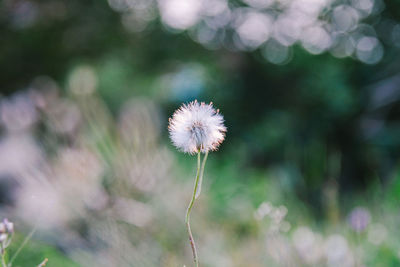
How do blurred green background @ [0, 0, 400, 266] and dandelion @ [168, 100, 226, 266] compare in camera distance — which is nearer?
dandelion @ [168, 100, 226, 266]

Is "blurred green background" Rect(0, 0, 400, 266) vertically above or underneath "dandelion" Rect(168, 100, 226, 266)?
above

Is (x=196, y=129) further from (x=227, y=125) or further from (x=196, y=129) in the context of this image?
(x=227, y=125)

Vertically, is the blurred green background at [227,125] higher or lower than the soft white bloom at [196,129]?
higher

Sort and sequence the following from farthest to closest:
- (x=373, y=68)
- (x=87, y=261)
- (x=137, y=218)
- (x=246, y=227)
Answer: (x=373, y=68) < (x=246, y=227) < (x=137, y=218) < (x=87, y=261)

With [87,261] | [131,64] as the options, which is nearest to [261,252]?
[87,261]

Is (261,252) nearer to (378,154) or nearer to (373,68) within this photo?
(378,154)

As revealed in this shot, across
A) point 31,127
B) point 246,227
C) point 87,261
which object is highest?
point 31,127
